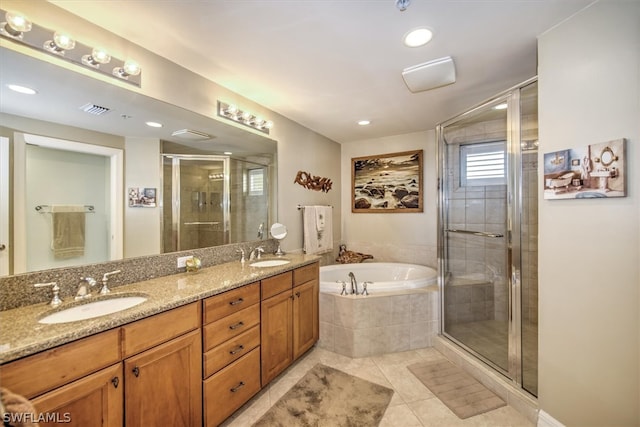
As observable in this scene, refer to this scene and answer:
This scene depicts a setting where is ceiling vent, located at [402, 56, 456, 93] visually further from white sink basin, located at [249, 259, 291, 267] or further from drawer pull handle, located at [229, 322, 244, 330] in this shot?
drawer pull handle, located at [229, 322, 244, 330]

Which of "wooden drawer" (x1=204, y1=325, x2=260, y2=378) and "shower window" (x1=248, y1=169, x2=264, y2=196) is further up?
"shower window" (x1=248, y1=169, x2=264, y2=196)

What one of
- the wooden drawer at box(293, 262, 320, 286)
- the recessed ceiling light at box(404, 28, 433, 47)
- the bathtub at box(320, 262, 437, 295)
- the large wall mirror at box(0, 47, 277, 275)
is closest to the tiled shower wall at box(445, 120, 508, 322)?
the bathtub at box(320, 262, 437, 295)

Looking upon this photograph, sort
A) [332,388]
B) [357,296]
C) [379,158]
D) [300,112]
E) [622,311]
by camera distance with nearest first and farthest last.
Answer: [622,311], [332,388], [357,296], [300,112], [379,158]

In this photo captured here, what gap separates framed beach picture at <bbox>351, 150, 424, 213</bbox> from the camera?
359 cm

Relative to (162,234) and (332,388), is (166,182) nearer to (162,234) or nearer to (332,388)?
(162,234)

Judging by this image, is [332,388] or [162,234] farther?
[332,388]

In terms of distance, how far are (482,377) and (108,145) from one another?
10.1ft

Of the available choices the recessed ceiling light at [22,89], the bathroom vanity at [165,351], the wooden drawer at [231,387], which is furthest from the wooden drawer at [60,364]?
the recessed ceiling light at [22,89]

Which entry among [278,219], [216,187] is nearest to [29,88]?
[216,187]

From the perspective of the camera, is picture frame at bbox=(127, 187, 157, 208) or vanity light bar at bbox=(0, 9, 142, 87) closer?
vanity light bar at bbox=(0, 9, 142, 87)

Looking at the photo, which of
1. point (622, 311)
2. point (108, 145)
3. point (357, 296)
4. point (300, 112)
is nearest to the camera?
point (622, 311)

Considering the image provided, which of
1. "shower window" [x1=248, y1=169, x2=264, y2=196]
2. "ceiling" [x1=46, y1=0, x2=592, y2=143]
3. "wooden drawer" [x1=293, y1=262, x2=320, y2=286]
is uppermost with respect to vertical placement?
"ceiling" [x1=46, y1=0, x2=592, y2=143]

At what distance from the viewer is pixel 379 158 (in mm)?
3822

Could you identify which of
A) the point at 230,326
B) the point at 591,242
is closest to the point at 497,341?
the point at 591,242
